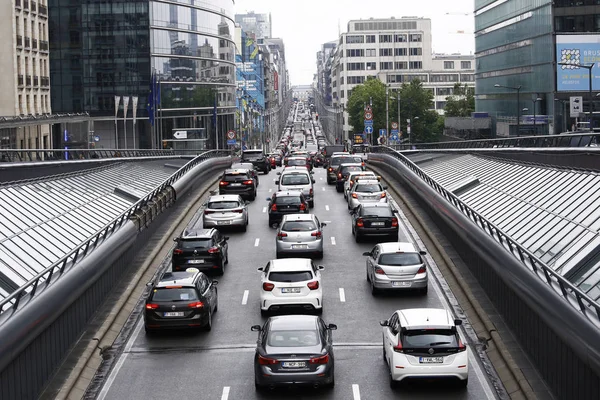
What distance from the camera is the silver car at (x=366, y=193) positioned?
143 ft

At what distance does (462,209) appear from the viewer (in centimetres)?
3166

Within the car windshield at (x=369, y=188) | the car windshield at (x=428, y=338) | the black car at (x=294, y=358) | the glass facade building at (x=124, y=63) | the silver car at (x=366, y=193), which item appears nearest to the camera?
the black car at (x=294, y=358)

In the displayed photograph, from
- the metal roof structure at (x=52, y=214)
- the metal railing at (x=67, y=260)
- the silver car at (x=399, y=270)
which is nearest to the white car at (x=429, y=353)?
the metal railing at (x=67, y=260)

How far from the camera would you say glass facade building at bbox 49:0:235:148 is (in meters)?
108

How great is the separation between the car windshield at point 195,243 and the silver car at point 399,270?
6.26m

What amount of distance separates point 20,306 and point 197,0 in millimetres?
112506

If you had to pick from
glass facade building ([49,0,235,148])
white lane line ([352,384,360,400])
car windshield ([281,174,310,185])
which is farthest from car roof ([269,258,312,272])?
glass facade building ([49,0,235,148])

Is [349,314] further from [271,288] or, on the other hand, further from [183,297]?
[183,297]

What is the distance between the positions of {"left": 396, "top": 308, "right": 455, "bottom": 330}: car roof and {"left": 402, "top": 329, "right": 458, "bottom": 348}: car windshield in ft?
0.32

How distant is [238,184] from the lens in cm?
5091

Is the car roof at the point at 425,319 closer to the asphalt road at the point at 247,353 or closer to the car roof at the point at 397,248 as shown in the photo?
the asphalt road at the point at 247,353

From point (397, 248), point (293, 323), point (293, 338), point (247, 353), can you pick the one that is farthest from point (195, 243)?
point (293, 338)

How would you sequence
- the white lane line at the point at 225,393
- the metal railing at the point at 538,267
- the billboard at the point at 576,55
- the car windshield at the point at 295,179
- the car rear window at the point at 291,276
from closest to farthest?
the metal railing at the point at 538,267 < the white lane line at the point at 225,393 < the car rear window at the point at 291,276 < the car windshield at the point at 295,179 < the billboard at the point at 576,55

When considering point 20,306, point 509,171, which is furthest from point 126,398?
point 509,171
